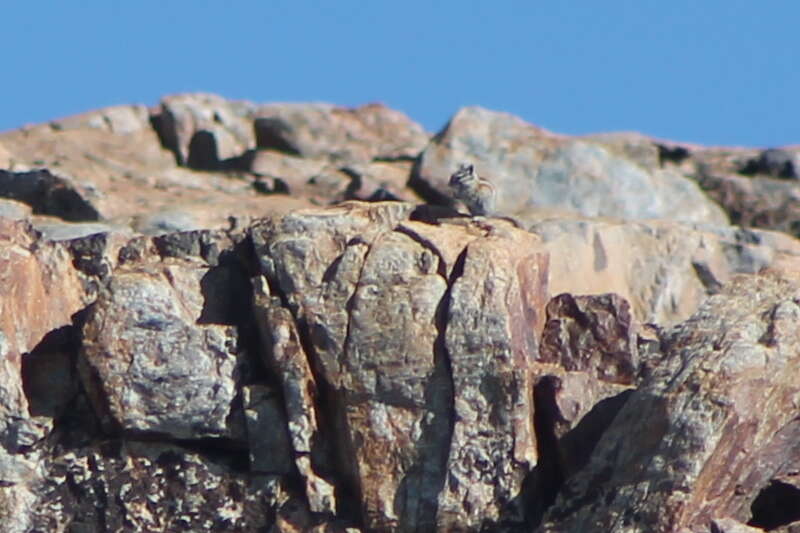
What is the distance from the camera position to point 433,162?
3528 centimetres

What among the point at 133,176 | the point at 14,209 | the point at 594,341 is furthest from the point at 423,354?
the point at 133,176

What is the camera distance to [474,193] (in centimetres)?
2755

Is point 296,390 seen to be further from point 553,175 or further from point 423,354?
point 553,175

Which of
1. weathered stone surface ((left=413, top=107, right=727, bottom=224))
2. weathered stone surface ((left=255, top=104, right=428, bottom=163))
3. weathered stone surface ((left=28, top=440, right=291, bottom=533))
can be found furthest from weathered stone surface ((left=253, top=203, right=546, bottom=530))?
weathered stone surface ((left=255, top=104, right=428, bottom=163))

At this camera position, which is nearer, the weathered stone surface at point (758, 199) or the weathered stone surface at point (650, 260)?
the weathered stone surface at point (650, 260)

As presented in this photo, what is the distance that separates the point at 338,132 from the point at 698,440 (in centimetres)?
2062

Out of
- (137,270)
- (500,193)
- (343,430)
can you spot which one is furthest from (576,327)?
(500,193)

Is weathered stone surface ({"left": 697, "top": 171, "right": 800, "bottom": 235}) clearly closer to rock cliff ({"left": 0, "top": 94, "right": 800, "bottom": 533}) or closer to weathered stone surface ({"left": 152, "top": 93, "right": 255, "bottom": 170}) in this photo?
weathered stone surface ({"left": 152, "top": 93, "right": 255, "bottom": 170})

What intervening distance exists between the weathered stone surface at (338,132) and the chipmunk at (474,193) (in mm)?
10876

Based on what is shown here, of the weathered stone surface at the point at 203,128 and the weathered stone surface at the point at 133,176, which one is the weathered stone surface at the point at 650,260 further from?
the weathered stone surface at the point at 203,128

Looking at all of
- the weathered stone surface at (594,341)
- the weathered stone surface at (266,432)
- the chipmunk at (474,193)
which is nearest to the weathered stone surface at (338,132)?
the chipmunk at (474,193)

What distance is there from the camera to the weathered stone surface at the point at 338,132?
39844mm

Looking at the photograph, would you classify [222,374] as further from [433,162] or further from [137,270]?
[433,162]

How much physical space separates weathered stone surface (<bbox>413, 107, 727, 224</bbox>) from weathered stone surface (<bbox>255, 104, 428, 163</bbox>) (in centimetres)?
236
